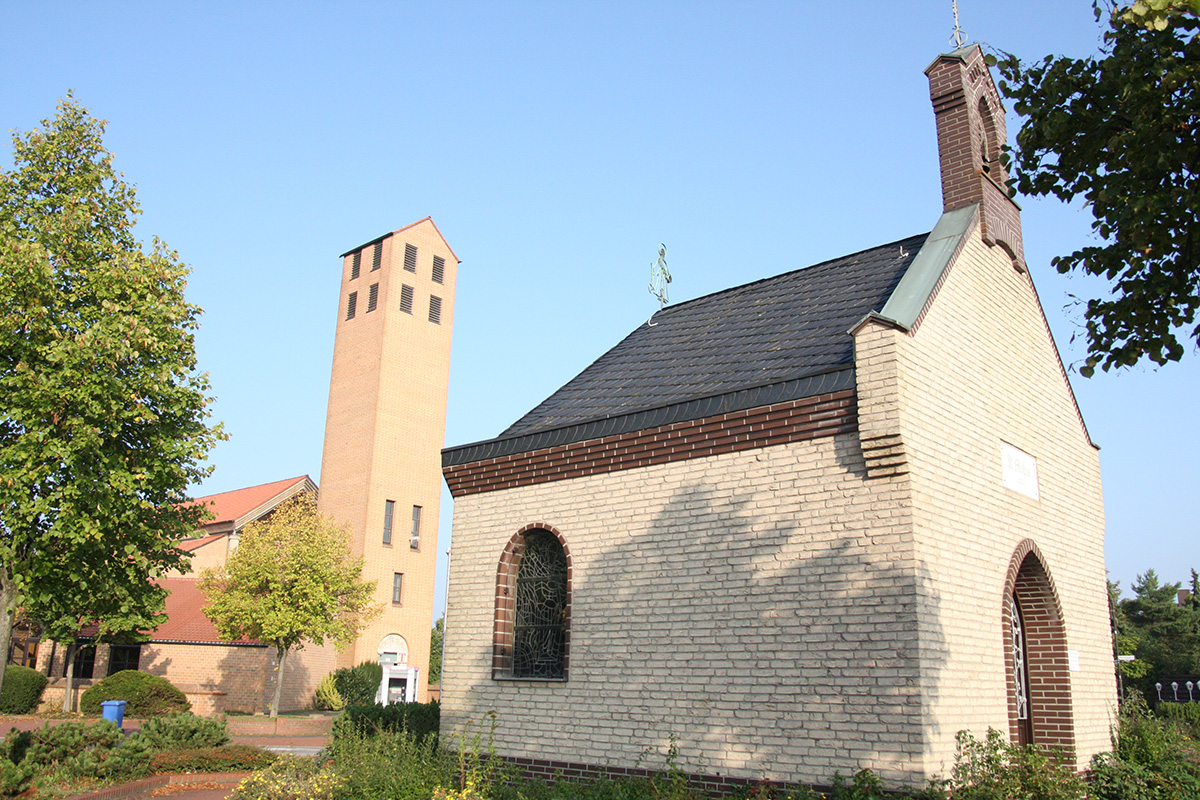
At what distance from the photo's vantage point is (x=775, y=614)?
934 centimetres

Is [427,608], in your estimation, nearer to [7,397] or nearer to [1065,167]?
[7,397]

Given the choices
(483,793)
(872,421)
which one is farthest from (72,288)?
(872,421)

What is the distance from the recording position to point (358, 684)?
108ft

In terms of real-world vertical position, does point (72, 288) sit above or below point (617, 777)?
above

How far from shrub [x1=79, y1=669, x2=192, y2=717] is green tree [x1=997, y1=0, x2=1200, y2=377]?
27.2 metres

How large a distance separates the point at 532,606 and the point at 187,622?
2750cm

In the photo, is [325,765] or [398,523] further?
[398,523]

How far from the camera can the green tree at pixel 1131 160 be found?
5906 millimetres

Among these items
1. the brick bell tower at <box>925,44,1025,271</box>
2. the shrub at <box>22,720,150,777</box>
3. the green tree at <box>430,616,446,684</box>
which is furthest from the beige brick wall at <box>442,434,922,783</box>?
the green tree at <box>430,616,446,684</box>

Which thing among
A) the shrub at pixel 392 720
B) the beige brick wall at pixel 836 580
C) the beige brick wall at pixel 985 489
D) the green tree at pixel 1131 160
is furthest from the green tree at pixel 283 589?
the green tree at pixel 1131 160

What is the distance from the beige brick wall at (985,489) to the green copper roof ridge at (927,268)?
0.73 feet

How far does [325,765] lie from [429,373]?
29522 millimetres

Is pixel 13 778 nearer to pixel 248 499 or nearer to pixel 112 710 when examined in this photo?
pixel 112 710

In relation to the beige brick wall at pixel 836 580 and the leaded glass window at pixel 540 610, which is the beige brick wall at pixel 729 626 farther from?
the leaded glass window at pixel 540 610
